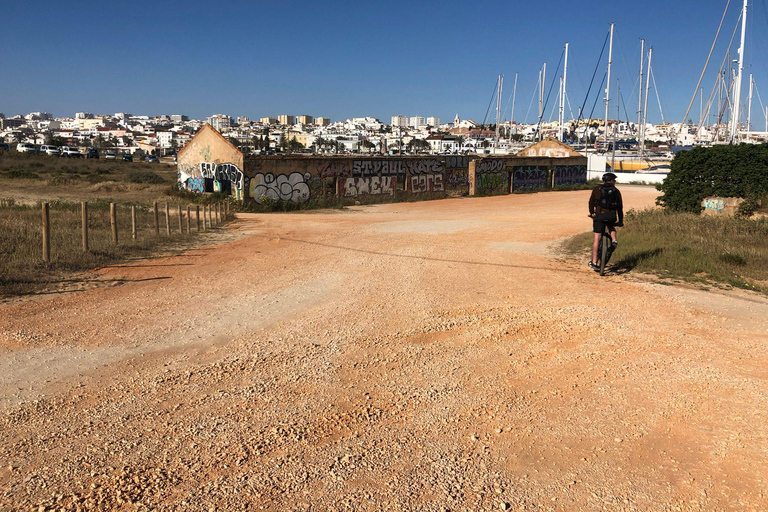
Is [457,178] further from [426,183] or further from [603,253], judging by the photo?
[603,253]

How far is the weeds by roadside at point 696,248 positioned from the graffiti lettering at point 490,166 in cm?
2346

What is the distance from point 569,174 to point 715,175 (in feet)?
101

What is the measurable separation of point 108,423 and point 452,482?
8.63 ft

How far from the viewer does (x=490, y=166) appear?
39.4 m

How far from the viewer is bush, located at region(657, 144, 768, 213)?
51.5 ft

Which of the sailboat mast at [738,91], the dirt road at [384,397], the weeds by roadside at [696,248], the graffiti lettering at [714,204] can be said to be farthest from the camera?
the sailboat mast at [738,91]

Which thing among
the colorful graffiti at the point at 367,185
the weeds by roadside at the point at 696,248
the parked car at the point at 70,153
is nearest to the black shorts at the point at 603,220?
the weeds by roadside at the point at 696,248

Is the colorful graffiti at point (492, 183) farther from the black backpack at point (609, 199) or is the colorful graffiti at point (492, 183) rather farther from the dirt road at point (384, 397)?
the dirt road at point (384, 397)

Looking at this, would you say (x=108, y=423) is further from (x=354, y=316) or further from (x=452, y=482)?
(x=354, y=316)

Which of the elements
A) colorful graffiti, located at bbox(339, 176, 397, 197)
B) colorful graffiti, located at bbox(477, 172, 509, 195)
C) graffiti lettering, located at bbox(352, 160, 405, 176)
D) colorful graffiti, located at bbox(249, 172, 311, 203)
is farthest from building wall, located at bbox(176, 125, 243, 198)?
colorful graffiti, located at bbox(477, 172, 509, 195)

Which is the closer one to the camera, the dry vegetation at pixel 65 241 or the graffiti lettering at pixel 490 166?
the dry vegetation at pixel 65 241

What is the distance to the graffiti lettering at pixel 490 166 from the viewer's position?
38.7 m

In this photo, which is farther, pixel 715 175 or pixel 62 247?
pixel 715 175

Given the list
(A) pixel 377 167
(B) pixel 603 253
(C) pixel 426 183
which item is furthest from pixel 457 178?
(B) pixel 603 253
